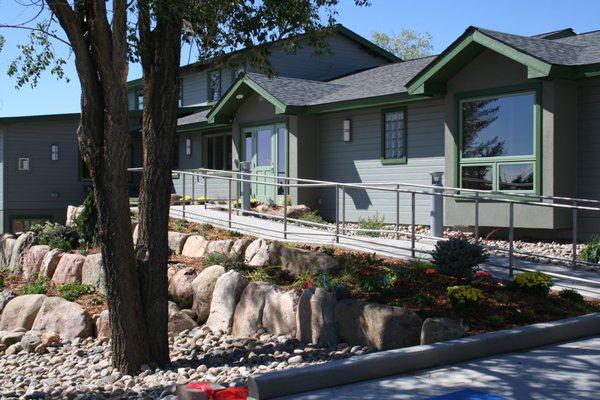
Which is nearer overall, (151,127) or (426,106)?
(151,127)

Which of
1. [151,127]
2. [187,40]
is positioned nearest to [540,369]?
[151,127]

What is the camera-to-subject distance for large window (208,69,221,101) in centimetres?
2525

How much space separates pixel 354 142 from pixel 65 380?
1109 cm

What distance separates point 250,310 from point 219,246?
280 cm

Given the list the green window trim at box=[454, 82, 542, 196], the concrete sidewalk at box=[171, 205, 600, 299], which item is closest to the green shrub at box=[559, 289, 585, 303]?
the concrete sidewalk at box=[171, 205, 600, 299]

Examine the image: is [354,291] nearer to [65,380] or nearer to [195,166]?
[65,380]

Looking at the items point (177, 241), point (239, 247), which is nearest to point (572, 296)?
point (239, 247)

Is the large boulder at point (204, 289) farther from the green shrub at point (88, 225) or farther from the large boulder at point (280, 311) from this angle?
the green shrub at point (88, 225)

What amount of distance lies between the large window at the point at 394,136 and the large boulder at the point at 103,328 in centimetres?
854

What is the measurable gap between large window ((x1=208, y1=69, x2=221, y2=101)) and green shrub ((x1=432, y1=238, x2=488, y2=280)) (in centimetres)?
1707

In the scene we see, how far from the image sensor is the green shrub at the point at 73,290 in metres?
12.1

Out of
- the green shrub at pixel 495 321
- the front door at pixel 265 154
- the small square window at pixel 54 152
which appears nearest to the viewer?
the green shrub at pixel 495 321

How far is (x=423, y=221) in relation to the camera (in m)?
16.4

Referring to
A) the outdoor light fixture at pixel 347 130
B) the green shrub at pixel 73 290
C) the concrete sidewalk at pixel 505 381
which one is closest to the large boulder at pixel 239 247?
the green shrub at pixel 73 290
